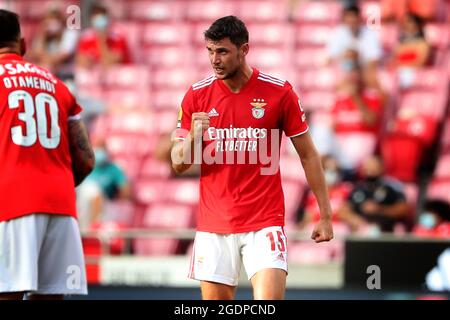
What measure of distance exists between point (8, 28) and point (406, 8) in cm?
842

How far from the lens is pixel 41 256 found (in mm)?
6301

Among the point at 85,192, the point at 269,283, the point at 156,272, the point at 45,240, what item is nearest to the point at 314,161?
the point at 269,283

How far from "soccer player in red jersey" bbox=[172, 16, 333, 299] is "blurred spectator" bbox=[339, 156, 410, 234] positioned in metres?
5.48

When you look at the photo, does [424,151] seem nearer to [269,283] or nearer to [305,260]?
[305,260]

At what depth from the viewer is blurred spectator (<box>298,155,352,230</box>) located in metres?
12.0

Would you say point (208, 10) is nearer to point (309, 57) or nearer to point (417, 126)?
point (309, 57)

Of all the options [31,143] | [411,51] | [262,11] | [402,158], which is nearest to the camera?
[31,143]

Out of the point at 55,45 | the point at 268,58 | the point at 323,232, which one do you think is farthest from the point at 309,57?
the point at 323,232

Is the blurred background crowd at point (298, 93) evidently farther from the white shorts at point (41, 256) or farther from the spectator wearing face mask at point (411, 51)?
the white shorts at point (41, 256)

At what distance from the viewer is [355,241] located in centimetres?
1087

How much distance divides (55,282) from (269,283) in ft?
3.57

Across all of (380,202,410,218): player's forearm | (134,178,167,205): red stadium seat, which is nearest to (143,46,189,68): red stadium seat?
(134,178,167,205): red stadium seat

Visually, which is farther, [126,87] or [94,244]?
[126,87]

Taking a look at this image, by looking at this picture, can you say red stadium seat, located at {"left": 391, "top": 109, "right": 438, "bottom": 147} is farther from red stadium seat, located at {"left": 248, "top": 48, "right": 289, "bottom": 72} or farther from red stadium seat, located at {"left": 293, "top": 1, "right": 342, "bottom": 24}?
red stadium seat, located at {"left": 293, "top": 1, "right": 342, "bottom": 24}
